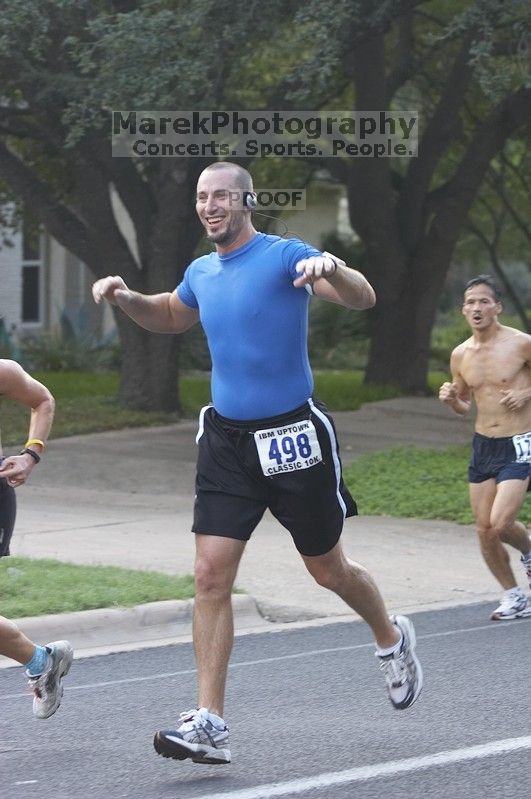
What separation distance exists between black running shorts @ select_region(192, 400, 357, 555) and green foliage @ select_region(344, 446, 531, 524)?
651 centimetres

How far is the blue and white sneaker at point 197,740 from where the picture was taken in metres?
5.22

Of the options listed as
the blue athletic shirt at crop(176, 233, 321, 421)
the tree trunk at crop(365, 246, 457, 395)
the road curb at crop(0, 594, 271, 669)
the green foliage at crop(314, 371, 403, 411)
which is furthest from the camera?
the tree trunk at crop(365, 246, 457, 395)

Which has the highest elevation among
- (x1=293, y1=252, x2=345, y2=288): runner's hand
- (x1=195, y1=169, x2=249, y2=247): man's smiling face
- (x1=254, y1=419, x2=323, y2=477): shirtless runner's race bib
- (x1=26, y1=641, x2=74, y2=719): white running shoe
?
(x1=195, y1=169, x2=249, y2=247): man's smiling face

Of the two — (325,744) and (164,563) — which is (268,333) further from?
(164,563)

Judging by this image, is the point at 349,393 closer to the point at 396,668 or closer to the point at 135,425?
the point at 135,425

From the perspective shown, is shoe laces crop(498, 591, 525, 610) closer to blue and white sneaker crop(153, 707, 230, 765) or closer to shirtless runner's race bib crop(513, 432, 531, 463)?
shirtless runner's race bib crop(513, 432, 531, 463)

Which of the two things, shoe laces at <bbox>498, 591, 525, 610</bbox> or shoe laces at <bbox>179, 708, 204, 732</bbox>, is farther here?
shoe laces at <bbox>498, 591, 525, 610</bbox>

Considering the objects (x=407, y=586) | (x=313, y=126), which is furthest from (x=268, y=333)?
(x=313, y=126)

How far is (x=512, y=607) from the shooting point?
28.7ft

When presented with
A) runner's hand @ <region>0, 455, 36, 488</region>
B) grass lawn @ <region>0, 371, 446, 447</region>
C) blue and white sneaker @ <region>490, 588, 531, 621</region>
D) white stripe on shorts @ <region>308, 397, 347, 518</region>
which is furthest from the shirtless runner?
grass lawn @ <region>0, 371, 446, 447</region>

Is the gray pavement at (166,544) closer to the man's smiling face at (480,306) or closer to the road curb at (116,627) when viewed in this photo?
the road curb at (116,627)

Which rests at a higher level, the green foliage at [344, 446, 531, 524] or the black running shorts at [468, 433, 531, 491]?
the black running shorts at [468, 433, 531, 491]

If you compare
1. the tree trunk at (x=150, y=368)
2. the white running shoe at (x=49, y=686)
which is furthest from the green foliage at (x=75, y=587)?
the tree trunk at (x=150, y=368)

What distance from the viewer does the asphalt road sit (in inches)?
206
